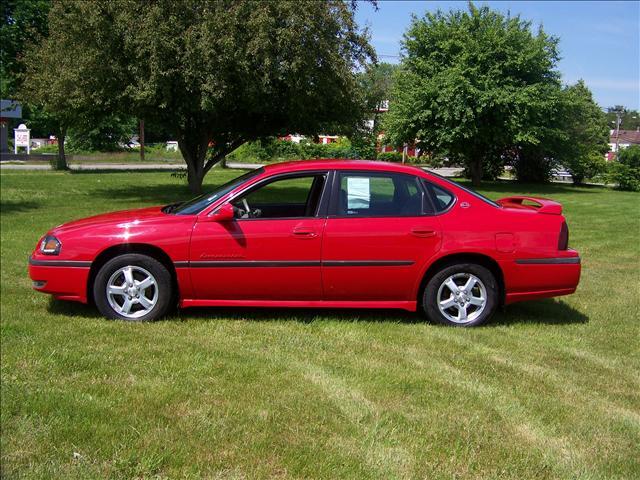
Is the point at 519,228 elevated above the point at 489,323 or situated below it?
above

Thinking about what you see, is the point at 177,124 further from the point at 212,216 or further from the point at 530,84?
the point at 530,84

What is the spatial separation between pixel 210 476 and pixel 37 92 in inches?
663

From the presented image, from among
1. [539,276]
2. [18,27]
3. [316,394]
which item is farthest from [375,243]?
[18,27]

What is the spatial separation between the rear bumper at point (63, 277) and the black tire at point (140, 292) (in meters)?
0.12

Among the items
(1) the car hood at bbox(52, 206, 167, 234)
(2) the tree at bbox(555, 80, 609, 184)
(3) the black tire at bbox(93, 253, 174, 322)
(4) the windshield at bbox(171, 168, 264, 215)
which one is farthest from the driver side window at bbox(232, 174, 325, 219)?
(2) the tree at bbox(555, 80, 609, 184)

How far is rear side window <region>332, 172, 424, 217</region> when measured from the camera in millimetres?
5484

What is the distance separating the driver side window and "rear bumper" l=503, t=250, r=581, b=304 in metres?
1.85

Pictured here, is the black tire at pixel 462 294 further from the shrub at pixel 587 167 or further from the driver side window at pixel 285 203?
the shrub at pixel 587 167

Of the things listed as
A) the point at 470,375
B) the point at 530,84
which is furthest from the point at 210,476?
the point at 530,84

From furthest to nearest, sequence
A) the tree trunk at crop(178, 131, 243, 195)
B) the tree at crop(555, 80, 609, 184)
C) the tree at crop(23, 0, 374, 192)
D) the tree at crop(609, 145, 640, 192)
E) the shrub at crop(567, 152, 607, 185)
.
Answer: the shrub at crop(567, 152, 607, 185), the tree at crop(609, 145, 640, 192), the tree at crop(555, 80, 609, 184), the tree trunk at crop(178, 131, 243, 195), the tree at crop(23, 0, 374, 192)

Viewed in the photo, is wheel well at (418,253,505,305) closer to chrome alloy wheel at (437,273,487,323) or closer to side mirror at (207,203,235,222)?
chrome alloy wheel at (437,273,487,323)

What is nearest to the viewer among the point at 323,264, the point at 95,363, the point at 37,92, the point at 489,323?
the point at 95,363

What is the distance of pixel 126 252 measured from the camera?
5.40 metres

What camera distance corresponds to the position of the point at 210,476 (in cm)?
292
